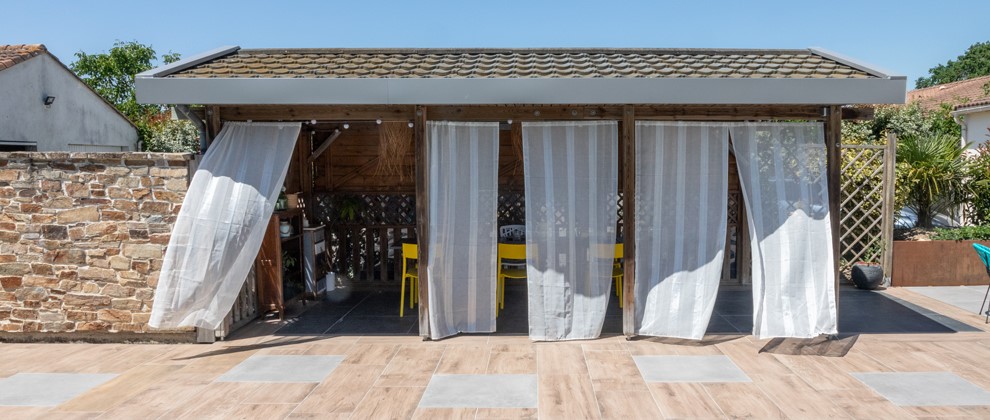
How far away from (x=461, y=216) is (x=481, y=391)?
61.7 inches

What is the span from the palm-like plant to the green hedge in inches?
20.4

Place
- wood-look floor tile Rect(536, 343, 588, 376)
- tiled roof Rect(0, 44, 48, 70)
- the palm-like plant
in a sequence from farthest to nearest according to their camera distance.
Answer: tiled roof Rect(0, 44, 48, 70), the palm-like plant, wood-look floor tile Rect(536, 343, 588, 376)

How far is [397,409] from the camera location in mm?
3881

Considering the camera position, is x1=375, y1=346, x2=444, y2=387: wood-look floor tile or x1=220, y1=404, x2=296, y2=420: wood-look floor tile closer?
x1=220, y1=404, x2=296, y2=420: wood-look floor tile

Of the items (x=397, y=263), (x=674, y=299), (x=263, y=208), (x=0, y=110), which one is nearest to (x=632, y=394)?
(x=674, y=299)

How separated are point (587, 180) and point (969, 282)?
5.35m

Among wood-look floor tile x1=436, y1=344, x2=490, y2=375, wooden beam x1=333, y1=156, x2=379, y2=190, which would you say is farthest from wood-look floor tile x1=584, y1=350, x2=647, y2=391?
wooden beam x1=333, y1=156, x2=379, y2=190

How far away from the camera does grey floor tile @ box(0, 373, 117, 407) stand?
407 centimetres

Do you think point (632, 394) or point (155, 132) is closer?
point (632, 394)

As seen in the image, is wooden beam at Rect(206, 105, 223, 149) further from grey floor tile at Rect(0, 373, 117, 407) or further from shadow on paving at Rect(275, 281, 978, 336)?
grey floor tile at Rect(0, 373, 117, 407)

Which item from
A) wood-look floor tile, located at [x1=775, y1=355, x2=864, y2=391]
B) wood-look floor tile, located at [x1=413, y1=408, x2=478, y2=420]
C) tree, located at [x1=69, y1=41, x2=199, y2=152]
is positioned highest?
tree, located at [x1=69, y1=41, x2=199, y2=152]

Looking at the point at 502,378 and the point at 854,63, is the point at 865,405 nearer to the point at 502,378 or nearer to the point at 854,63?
the point at 502,378

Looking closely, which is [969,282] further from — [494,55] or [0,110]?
[0,110]

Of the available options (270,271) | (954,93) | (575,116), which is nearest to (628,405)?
(575,116)
